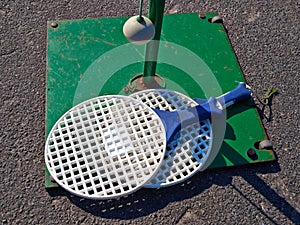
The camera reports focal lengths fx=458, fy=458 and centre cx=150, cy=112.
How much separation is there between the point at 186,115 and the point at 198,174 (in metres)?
0.26

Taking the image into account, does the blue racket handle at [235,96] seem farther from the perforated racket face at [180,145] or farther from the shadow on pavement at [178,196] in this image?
the shadow on pavement at [178,196]

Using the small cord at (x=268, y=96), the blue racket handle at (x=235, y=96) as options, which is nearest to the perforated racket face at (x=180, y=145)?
the blue racket handle at (x=235, y=96)

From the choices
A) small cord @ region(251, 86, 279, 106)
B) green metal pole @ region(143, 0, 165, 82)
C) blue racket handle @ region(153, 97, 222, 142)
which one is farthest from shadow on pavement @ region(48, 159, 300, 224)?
green metal pole @ region(143, 0, 165, 82)

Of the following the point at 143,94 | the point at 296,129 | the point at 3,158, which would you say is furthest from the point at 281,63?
the point at 3,158

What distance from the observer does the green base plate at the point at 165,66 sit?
6.79 feet

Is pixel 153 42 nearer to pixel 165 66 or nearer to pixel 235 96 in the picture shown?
pixel 165 66

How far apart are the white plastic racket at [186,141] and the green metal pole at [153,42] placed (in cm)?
9

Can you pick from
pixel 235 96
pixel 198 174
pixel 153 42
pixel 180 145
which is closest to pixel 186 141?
pixel 180 145

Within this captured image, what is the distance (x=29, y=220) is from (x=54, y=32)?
1.02m

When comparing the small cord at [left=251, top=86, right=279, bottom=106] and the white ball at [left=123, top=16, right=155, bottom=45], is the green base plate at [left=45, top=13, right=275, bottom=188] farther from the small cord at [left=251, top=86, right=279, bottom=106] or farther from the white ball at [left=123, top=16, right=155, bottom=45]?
the white ball at [left=123, top=16, right=155, bottom=45]

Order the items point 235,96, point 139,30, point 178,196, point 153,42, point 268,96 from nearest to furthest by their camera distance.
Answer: point 139,30 < point 178,196 < point 153,42 < point 235,96 < point 268,96

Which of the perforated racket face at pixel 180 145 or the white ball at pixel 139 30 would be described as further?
the perforated racket face at pixel 180 145

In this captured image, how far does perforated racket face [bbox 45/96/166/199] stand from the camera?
1.85 meters

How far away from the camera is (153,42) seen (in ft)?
6.55
